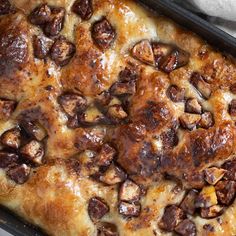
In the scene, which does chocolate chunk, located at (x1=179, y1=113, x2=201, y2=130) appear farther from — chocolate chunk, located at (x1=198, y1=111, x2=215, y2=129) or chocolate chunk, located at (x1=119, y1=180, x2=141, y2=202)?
chocolate chunk, located at (x1=119, y1=180, x2=141, y2=202)

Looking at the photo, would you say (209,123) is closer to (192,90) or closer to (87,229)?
(192,90)

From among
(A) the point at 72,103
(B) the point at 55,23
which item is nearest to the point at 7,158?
(A) the point at 72,103

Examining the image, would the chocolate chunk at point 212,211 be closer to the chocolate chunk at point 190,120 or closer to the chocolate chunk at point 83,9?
the chocolate chunk at point 190,120

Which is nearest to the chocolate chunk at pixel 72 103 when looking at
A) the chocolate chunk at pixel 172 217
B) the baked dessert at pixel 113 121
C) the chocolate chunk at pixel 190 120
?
the baked dessert at pixel 113 121

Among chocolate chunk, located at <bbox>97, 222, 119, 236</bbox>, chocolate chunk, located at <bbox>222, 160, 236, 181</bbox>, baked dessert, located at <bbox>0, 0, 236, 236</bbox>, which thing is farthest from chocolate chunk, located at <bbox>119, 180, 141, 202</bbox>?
chocolate chunk, located at <bbox>222, 160, 236, 181</bbox>

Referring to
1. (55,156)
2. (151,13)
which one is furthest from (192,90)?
(55,156)

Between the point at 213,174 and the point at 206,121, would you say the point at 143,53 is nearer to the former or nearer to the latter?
the point at 206,121
